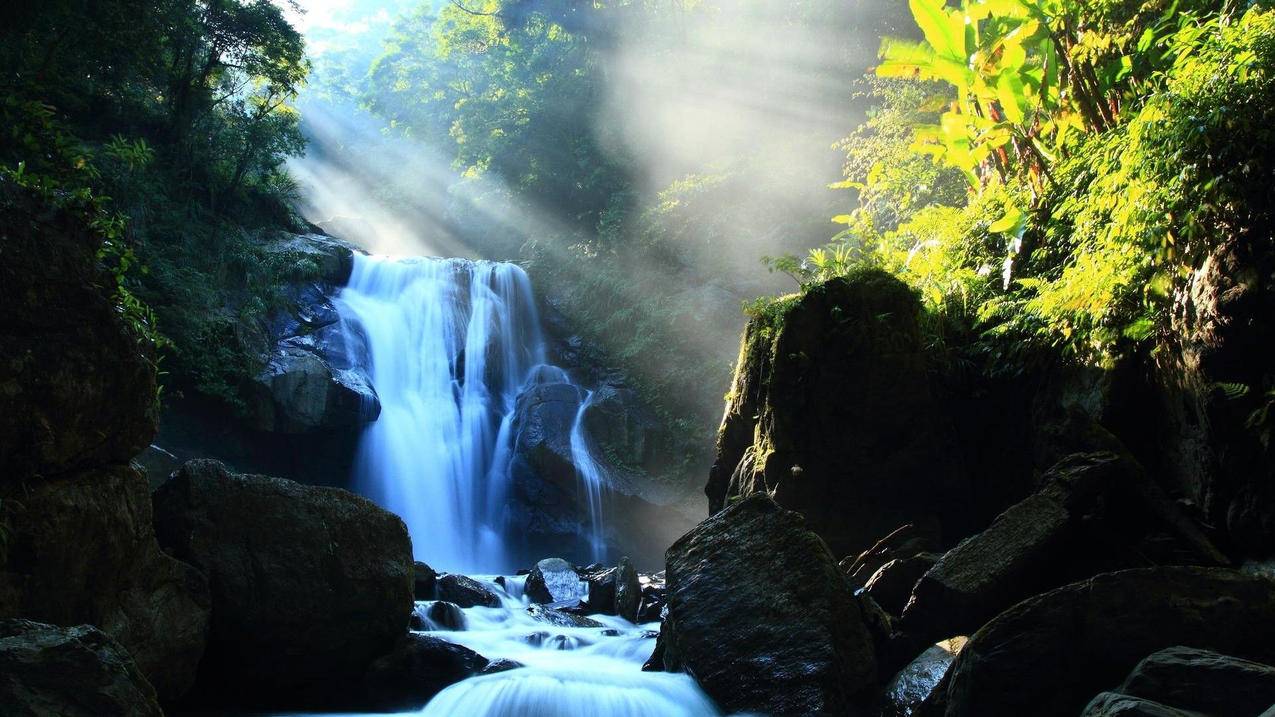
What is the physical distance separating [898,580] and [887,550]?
912 mm

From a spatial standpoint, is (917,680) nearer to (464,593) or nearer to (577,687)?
(577,687)

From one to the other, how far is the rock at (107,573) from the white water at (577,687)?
7.03 feet

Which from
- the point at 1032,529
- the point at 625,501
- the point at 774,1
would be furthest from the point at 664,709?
the point at 774,1

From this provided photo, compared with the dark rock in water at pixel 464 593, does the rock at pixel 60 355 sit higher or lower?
higher

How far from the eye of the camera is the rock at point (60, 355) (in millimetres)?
4941

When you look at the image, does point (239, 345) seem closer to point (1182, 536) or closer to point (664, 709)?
point (664, 709)

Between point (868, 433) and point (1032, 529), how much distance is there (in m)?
2.92

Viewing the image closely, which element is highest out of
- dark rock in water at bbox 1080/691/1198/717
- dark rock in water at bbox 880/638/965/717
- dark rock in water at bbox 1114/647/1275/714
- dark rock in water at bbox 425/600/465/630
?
dark rock in water at bbox 1114/647/1275/714

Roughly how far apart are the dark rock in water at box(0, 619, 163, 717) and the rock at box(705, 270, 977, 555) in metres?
6.52

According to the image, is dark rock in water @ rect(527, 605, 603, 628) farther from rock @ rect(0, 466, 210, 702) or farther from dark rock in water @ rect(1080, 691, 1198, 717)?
dark rock in water @ rect(1080, 691, 1198, 717)

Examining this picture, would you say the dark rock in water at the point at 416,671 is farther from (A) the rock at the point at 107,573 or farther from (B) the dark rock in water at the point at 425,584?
(B) the dark rock in water at the point at 425,584

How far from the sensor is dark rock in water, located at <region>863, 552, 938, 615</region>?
6.63 metres

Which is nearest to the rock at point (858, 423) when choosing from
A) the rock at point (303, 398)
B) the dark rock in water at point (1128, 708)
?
the dark rock in water at point (1128, 708)

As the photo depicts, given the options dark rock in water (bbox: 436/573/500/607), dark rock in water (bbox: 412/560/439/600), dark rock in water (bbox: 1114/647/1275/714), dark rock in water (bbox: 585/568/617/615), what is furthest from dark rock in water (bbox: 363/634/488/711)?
dark rock in water (bbox: 1114/647/1275/714)
